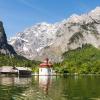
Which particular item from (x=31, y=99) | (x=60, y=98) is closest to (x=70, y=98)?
(x=60, y=98)

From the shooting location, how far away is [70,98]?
68.2 meters

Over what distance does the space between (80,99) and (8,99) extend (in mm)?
13553

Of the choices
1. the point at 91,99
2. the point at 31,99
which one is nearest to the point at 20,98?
the point at 31,99

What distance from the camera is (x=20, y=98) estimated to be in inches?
2571

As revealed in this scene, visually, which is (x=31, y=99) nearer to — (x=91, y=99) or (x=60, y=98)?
(x=60, y=98)

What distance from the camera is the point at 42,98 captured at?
6644 cm

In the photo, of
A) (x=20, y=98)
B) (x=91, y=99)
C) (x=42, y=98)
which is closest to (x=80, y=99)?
(x=91, y=99)

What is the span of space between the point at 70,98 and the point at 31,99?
8.62 metres

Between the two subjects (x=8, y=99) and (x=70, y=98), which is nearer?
(x=8, y=99)

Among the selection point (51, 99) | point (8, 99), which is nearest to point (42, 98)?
point (51, 99)

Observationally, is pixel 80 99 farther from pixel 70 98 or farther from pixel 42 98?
pixel 42 98

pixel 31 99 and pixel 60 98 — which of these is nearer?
pixel 31 99

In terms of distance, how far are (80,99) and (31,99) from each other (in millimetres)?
9503

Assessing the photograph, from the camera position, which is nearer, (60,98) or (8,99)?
(8,99)
